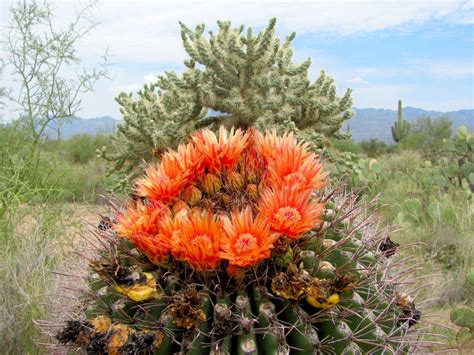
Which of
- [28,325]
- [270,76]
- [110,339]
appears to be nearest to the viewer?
[110,339]

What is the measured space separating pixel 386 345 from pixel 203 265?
30.3 inches

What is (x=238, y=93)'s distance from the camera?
18.5 ft

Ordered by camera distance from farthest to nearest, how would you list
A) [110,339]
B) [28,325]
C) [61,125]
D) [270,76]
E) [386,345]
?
[61,125] < [270,76] < [28,325] < [386,345] < [110,339]

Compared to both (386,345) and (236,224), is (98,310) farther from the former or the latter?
(386,345)

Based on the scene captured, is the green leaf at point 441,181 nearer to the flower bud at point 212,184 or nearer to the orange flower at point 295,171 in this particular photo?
the orange flower at point 295,171

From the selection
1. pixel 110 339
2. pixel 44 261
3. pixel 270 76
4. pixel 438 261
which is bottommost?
pixel 438 261

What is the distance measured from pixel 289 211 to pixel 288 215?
0.06 feet

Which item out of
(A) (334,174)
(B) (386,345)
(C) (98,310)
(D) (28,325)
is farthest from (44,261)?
(A) (334,174)

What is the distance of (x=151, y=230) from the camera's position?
2219 mm

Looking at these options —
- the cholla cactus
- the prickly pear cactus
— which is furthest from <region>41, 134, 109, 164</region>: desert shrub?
the prickly pear cactus

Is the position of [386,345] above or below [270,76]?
below

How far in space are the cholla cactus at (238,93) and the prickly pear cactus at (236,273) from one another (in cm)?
307

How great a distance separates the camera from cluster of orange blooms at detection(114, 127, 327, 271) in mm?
2061

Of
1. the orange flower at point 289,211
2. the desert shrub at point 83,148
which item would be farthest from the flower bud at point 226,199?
the desert shrub at point 83,148
